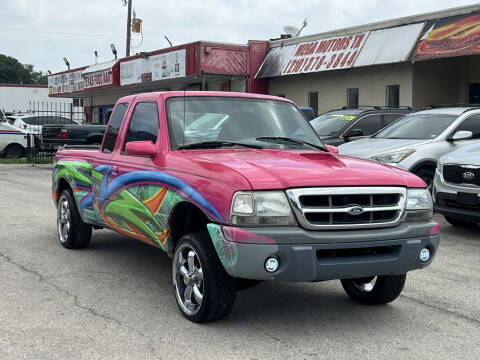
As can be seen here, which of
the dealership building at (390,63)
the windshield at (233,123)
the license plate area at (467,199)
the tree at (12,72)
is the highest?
the tree at (12,72)

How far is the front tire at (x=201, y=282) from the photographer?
15.2 ft

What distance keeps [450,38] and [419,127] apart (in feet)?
24.8

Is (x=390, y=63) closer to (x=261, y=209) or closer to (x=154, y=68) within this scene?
(x=154, y=68)

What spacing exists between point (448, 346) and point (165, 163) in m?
2.53

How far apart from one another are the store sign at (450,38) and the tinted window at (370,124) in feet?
15.8

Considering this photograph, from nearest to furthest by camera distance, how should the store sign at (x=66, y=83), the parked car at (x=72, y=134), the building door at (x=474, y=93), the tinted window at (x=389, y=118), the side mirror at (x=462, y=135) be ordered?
1. the side mirror at (x=462, y=135)
2. the tinted window at (x=389, y=118)
3. the parked car at (x=72, y=134)
4. the building door at (x=474, y=93)
5. the store sign at (x=66, y=83)

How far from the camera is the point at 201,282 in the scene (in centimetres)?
481

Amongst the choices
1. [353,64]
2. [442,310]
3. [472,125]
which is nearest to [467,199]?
[472,125]

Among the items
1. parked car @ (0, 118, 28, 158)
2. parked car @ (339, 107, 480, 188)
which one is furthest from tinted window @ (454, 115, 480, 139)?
parked car @ (0, 118, 28, 158)

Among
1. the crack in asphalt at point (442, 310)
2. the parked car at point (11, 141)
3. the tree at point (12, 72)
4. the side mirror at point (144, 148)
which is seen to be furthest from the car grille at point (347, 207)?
the tree at point (12, 72)

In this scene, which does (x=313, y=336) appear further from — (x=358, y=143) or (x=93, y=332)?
(x=358, y=143)

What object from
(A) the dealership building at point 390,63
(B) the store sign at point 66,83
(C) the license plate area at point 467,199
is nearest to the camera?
(C) the license plate area at point 467,199

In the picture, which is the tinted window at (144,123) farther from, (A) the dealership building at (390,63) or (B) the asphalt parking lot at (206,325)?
(A) the dealership building at (390,63)

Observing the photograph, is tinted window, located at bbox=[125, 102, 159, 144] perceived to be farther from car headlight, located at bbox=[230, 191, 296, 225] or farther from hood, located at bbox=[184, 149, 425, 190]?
car headlight, located at bbox=[230, 191, 296, 225]
